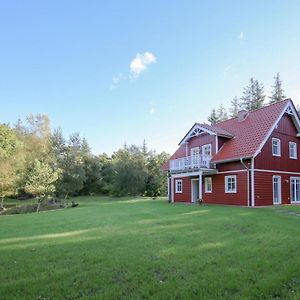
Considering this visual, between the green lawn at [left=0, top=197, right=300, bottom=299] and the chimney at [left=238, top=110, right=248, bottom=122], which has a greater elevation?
the chimney at [left=238, top=110, right=248, bottom=122]

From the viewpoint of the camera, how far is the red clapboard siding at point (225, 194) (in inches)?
826

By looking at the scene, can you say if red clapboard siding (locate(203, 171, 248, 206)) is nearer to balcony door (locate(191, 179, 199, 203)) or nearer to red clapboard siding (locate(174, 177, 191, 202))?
balcony door (locate(191, 179, 199, 203))

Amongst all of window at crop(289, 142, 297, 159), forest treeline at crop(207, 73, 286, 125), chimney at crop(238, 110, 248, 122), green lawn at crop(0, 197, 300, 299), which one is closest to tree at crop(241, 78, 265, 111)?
forest treeline at crop(207, 73, 286, 125)

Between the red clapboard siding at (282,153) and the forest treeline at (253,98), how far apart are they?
24.4m

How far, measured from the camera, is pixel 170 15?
53.1ft

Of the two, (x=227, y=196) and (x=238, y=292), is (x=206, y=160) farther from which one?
(x=238, y=292)

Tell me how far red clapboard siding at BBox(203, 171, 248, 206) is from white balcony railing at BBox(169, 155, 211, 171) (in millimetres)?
1322

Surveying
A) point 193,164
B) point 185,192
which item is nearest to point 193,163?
point 193,164

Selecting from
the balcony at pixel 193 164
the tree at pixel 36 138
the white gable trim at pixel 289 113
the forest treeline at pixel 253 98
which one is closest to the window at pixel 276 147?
the white gable trim at pixel 289 113

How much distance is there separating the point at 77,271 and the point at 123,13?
14171mm

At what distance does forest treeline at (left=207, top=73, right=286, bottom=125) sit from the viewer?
49747mm

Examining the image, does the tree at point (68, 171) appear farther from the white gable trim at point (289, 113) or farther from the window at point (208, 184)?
the white gable trim at point (289, 113)

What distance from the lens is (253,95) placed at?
5200cm

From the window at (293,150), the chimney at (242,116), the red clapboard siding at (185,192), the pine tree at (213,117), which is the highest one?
the pine tree at (213,117)
